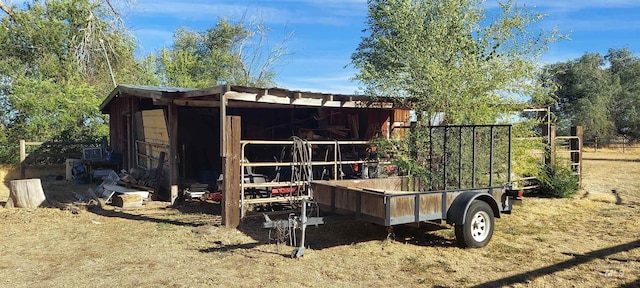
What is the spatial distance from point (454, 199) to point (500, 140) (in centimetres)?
235

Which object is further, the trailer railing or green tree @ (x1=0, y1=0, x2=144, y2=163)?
green tree @ (x1=0, y1=0, x2=144, y2=163)

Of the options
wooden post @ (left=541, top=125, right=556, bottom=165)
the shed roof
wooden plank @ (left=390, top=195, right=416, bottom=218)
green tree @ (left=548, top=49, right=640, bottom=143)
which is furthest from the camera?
green tree @ (left=548, top=49, right=640, bottom=143)

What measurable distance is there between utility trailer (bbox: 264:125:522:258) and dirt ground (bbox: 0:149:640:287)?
42cm

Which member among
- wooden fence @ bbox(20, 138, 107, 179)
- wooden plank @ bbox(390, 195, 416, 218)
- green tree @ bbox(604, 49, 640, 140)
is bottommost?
wooden plank @ bbox(390, 195, 416, 218)

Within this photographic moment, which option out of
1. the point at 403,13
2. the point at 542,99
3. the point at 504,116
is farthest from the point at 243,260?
the point at 403,13

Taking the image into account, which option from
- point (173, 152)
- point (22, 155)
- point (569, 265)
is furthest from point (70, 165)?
point (569, 265)

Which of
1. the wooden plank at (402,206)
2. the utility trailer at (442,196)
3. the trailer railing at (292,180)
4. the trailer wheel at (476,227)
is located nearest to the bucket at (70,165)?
the trailer railing at (292,180)

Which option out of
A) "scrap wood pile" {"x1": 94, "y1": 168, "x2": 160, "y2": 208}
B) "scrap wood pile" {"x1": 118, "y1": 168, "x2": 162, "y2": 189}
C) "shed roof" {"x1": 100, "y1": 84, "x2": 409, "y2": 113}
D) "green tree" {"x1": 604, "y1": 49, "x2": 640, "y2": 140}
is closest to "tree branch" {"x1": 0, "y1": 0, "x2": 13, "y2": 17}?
"scrap wood pile" {"x1": 94, "y1": 168, "x2": 160, "y2": 208}

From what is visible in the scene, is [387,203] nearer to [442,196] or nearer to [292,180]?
[442,196]

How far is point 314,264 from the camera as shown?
558 centimetres

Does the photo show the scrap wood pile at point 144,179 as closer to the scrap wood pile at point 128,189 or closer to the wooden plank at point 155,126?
the scrap wood pile at point 128,189

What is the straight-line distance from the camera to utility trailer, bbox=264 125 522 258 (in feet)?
19.0

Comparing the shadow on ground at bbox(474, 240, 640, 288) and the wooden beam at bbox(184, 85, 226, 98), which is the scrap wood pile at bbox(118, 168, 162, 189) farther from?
the shadow on ground at bbox(474, 240, 640, 288)

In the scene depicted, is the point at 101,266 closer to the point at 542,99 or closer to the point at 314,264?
the point at 314,264
